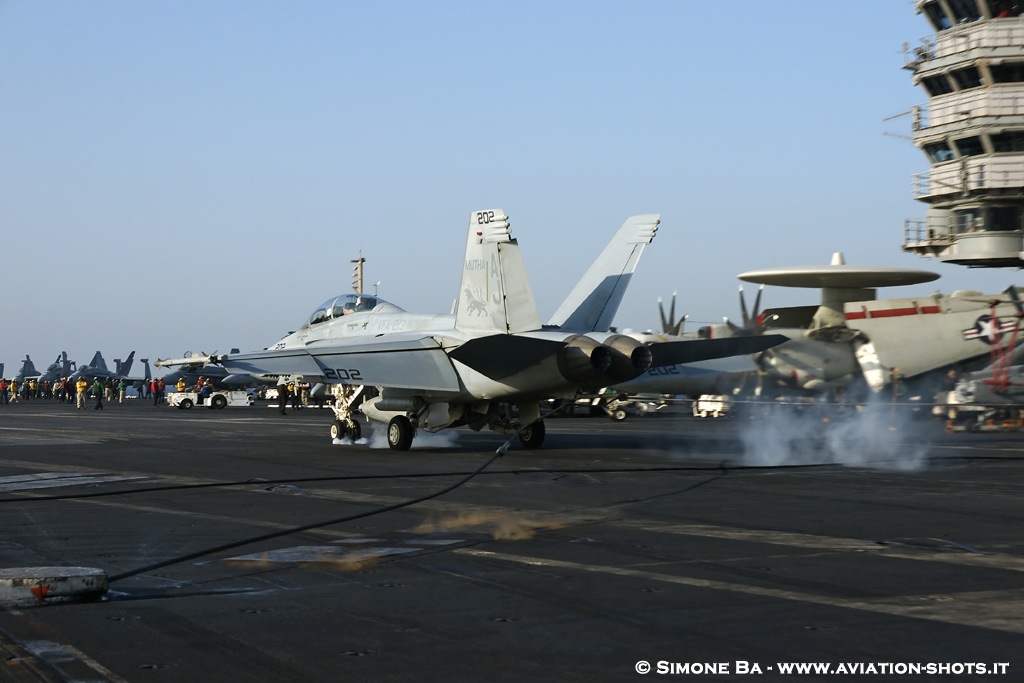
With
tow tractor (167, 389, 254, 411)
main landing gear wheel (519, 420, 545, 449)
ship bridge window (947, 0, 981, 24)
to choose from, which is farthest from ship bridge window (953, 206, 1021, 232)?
tow tractor (167, 389, 254, 411)

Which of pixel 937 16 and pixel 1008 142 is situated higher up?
pixel 937 16

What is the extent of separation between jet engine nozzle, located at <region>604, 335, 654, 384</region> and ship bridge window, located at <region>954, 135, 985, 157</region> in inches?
1293

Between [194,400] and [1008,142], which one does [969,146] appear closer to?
[1008,142]

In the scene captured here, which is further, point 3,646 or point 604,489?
point 604,489

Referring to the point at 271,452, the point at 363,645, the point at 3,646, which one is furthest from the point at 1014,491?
the point at 271,452

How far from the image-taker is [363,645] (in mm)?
5918

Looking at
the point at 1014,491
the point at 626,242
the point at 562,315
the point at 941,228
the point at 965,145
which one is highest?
the point at 965,145

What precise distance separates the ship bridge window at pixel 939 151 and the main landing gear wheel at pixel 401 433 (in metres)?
34.2

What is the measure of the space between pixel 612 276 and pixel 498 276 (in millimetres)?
2818

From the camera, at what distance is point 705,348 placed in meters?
21.1

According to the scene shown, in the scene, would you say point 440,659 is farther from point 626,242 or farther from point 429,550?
point 626,242

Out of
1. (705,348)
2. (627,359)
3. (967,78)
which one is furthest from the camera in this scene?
(967,78)

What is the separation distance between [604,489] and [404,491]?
286cm

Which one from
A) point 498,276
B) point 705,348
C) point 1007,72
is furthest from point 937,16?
point 498,276
